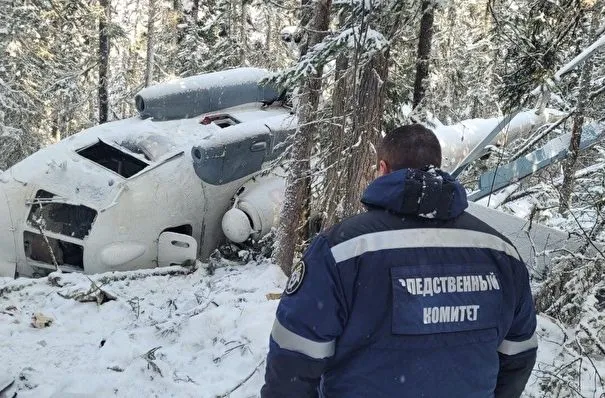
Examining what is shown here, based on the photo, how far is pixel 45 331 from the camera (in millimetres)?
5984

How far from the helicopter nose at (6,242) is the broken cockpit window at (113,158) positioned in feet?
4.48

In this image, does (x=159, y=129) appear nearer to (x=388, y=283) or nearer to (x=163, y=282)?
(x=163, y=282)

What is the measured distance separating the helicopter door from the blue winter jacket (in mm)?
6466

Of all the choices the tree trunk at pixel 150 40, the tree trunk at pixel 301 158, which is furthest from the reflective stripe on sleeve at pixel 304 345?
the tree trunk at pixel 150 40

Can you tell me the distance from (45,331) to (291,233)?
316cm

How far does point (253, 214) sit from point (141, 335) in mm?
3349

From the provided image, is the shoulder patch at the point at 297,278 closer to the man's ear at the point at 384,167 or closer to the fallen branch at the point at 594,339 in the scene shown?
the man's ear at the point at 384,167

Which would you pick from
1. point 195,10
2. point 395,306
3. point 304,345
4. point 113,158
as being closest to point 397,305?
point 395,306

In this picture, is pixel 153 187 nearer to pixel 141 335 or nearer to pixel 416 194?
pixel 141 335

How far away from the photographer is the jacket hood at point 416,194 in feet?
6.48

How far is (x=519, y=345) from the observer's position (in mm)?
2314

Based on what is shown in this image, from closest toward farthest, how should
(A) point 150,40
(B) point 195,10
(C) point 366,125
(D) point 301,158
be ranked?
(C) point 366,125 < (D) point 301,158 < (A) point 150,40 < (B) point 195,10

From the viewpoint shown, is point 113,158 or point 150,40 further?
point 150,40

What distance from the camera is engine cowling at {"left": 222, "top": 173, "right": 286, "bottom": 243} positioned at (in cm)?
873
